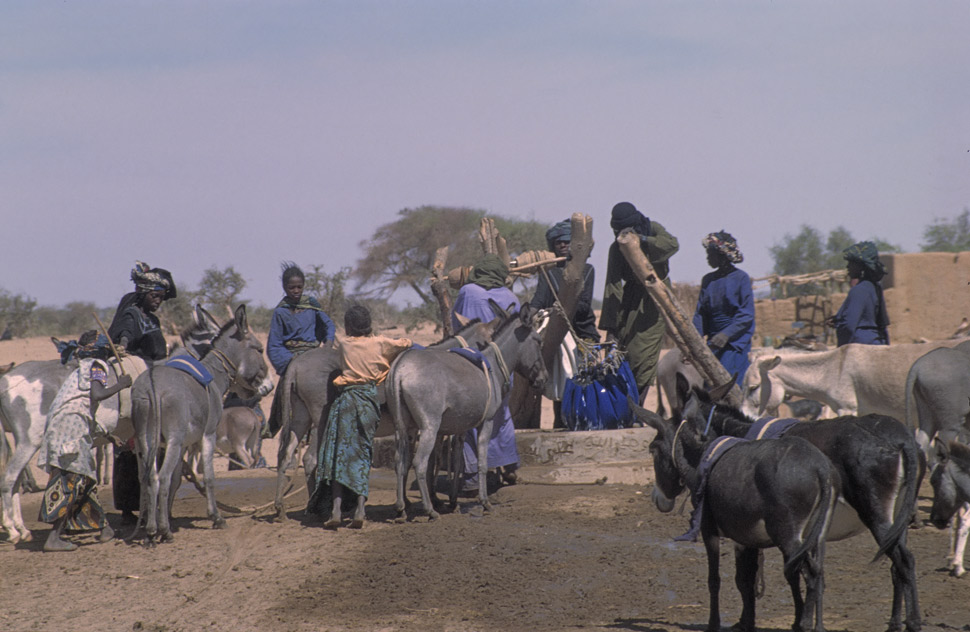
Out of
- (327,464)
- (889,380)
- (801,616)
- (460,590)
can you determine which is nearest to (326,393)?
(327,464)

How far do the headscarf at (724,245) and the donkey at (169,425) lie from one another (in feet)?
15.9

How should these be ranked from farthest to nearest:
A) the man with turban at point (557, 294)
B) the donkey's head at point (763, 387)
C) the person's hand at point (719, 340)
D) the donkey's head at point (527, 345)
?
1. the man with turban at point (557, 294)
2. the donkey's head at point (763, 387)
3. the person's hand at point (719, 340)
4. the donkey's head at point (527, 345)

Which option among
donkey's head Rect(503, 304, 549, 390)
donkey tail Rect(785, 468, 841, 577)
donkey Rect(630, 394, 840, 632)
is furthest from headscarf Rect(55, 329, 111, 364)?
donkey tail Rect(785, 468, 841, 577)

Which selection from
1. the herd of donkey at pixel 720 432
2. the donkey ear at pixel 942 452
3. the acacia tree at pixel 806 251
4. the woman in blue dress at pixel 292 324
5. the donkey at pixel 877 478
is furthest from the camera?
the acacia tree at pixel 806 251

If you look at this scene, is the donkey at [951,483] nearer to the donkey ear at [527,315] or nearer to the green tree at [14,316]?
the donkey ear at [527,315]

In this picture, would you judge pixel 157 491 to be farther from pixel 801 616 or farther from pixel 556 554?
pixel 801 616

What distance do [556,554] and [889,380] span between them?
500 centimetres

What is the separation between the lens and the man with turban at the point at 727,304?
34.3 ft

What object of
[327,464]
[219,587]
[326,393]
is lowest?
[219,587]

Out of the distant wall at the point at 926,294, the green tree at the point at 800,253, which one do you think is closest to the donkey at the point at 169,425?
the distant wall at the point at 926,294

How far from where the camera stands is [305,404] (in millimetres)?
9562

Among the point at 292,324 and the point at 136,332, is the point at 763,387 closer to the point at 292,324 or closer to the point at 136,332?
the point at 292,324

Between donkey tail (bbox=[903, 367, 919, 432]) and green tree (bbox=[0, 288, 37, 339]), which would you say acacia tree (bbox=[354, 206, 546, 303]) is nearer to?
green tree (bbox=[0, 288, 37, 339])

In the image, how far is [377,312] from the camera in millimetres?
34281
